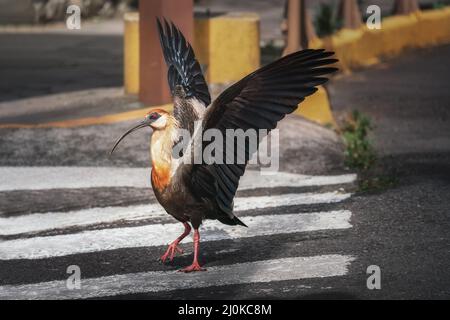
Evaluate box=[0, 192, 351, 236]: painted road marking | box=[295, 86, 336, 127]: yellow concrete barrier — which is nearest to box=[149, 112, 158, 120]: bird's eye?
box=[0, 192, 351, 236]: painted road marking

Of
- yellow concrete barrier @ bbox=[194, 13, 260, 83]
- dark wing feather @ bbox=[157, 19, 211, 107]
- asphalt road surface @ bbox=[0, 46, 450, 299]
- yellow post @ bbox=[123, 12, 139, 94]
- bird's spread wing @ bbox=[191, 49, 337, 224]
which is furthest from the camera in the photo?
yellow post @ bbox=[123, 12, 139, 94]

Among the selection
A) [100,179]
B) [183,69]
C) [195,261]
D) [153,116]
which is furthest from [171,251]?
[100,179]

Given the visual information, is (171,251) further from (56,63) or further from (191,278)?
(56,63)

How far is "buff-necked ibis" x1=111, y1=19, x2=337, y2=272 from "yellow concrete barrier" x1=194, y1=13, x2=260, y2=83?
5.57m

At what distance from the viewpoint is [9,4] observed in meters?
21.8

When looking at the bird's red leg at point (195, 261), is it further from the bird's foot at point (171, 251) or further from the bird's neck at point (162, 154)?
the bird's neck at point (162, 154)

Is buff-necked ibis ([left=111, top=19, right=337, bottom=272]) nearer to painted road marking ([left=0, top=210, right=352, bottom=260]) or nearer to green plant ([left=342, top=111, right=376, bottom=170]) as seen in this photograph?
painted road marking ([left=0, top=210, right=352, bottom=260])

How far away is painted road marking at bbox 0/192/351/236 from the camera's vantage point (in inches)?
334

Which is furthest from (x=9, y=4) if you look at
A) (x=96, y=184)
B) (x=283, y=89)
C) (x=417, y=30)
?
(x=283, y=89)

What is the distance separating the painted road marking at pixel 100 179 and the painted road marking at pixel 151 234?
1.20m

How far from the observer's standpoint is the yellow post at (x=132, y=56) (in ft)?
42.6

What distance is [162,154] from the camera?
264 inches

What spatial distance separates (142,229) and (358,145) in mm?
3230

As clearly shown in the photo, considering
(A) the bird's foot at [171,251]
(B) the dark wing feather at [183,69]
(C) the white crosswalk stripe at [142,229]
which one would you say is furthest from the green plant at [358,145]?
(A) the bird's foot at [171,251]
